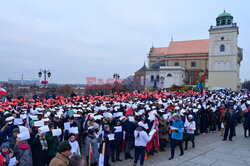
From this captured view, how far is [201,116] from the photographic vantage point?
12.6 meters

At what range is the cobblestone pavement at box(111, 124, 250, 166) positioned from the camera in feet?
24.3

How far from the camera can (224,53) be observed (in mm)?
52406

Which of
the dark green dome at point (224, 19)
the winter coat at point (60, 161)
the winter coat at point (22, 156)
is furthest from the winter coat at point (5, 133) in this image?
the dark green dome at point (224, 19)

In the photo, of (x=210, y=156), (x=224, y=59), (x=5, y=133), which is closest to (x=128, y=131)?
(x=210, y=156)

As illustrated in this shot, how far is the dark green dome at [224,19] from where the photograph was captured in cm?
5178

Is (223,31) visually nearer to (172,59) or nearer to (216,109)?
(172,59)

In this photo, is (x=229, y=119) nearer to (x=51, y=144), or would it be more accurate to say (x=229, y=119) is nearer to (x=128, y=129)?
(x=128, y=129)

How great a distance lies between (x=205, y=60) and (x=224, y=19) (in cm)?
1312

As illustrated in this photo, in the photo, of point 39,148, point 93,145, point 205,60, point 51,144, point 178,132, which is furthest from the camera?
point 205,60

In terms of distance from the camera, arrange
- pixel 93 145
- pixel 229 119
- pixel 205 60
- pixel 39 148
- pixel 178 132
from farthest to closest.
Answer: pixel 205 60
pixel 229 119
pixel 178 132
pixel 93 145
pixel 39 148

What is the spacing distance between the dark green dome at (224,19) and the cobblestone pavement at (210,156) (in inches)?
2008

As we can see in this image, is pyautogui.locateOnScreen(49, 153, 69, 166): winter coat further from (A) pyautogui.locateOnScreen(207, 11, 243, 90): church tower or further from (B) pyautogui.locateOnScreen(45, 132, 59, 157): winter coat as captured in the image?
(A) pyautogui.locateOnScreen(207, 11, 243, 90): church tower

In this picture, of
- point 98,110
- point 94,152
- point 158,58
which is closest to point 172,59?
point 158,58

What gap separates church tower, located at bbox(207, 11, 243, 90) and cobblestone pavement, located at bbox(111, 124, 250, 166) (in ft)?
153
